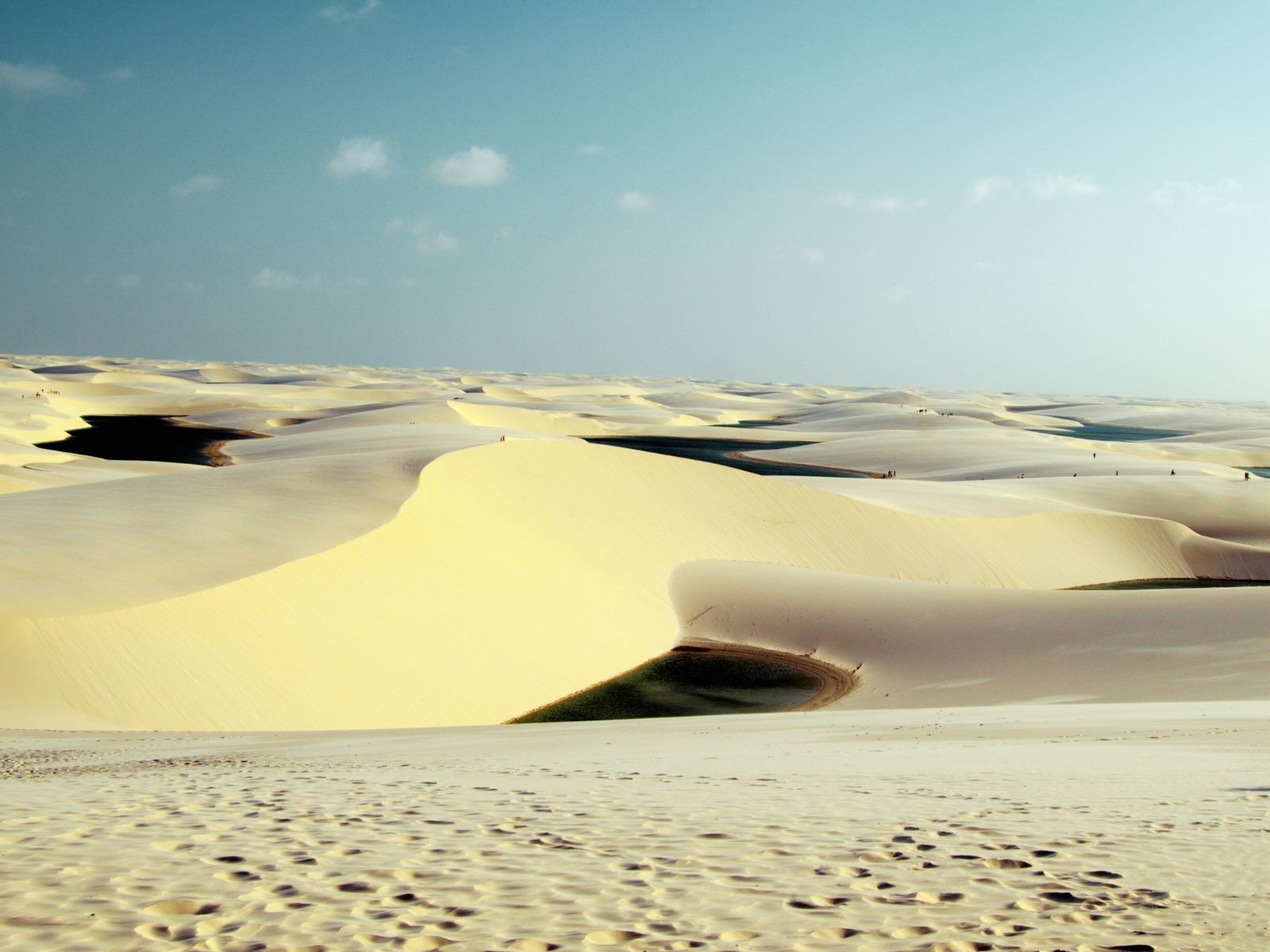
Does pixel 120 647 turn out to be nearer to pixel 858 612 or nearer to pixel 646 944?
pixel 646 944

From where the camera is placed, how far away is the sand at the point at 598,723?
4395 mm

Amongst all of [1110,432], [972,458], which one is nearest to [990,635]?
[972,458]

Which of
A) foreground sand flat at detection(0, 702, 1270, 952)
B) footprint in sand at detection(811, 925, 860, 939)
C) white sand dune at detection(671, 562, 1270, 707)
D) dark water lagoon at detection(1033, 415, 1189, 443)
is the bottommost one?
white sand dune at detection(671, 562, 1270, 707)

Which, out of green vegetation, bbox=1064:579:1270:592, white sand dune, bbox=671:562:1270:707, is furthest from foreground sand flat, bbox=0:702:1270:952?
green vegetation, bbox=1064:579:1270:592

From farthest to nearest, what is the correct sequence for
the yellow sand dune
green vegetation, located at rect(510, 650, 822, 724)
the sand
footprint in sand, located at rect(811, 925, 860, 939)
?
green vegetation, located at rect(510, 650, 822, 724) < the yellow sand dune < the sand < footprint in sand, located at rect(811, 925, 860, 939)

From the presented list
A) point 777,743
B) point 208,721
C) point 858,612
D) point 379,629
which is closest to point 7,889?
point 777,743

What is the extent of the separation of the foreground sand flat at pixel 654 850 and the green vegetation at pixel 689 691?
7.60m

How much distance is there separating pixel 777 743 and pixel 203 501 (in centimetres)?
1447

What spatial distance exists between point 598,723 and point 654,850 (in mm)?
8305

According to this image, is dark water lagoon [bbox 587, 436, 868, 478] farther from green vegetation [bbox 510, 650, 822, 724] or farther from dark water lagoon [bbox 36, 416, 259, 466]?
green vegetation [bbox 510, 650, 822, 724]

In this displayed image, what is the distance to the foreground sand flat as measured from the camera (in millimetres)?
4090

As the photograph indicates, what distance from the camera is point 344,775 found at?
786cm

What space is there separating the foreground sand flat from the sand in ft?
0.08

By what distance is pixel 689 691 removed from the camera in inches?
702
